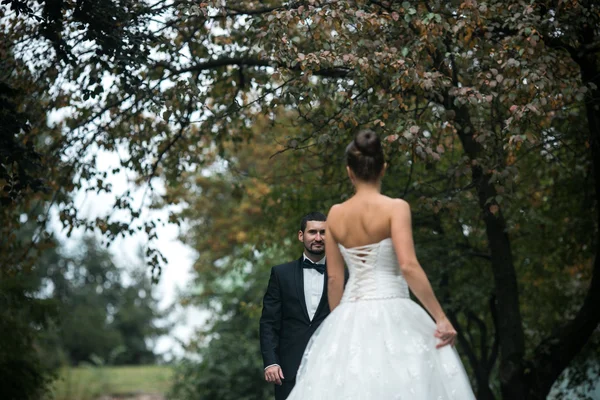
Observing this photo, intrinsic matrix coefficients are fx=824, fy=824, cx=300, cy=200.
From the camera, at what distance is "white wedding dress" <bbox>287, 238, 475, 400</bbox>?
4.50m

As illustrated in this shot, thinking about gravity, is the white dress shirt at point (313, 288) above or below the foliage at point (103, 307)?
below

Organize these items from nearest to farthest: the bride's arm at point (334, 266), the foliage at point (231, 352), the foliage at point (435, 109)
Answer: the bride's arm at point (334, 266), the foliage at point (435, 109), the foliage at point (231, 352)

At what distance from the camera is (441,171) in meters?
10.8

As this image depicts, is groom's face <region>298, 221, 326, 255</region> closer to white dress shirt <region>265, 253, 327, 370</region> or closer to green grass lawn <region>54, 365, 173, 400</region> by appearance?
white dress shirt <region>265, 253, 327, 370</region>

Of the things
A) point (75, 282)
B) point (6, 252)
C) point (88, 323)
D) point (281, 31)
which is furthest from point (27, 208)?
point (75, 282)

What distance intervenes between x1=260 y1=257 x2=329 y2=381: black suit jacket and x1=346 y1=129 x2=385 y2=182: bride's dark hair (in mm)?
1861

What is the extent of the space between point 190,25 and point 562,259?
5.79 metres

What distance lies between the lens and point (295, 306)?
21.5ft

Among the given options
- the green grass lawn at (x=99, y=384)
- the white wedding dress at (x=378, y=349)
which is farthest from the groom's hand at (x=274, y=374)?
the green grass lawn at (x=99, y=384)

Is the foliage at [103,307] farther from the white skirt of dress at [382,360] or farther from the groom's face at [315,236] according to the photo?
the white skirt of dress at [382,360]

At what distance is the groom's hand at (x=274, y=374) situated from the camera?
616cm

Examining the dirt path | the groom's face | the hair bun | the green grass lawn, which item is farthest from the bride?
the dirt path

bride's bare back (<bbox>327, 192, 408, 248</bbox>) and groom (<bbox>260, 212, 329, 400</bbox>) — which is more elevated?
bride's bare back (<bbox>327, 192, 408, 248</bbox>)

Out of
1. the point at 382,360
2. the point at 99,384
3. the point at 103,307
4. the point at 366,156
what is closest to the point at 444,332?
the point at 382,360
